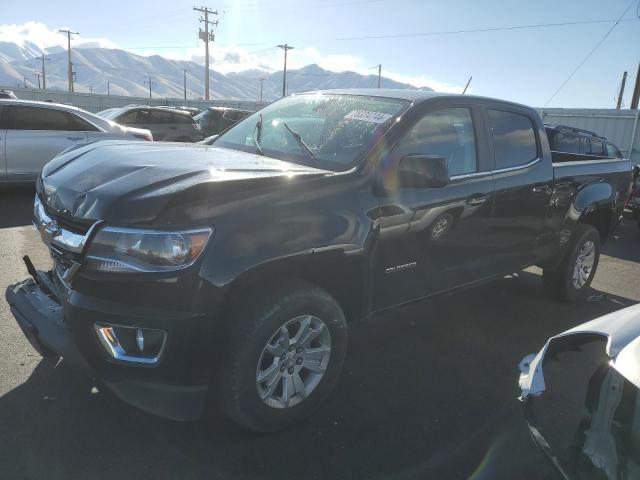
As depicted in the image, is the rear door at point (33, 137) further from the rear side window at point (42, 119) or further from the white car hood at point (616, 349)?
the white car hood at point (616, 349)

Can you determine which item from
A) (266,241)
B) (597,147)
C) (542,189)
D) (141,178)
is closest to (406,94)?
(542,189)

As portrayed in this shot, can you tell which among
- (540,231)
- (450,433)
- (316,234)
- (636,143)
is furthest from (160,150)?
(636,143)

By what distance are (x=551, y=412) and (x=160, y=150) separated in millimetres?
2503

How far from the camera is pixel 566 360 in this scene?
7.29 feet

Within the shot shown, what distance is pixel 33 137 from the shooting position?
26.2ft

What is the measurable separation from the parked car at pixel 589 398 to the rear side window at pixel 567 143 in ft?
30.6

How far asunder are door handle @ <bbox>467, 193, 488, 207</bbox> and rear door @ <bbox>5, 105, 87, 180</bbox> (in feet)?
22.5

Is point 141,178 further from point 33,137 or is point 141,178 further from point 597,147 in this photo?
point 597,147

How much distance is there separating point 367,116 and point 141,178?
60.5 inches

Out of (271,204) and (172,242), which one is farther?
(271,204)

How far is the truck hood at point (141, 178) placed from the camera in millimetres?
2271

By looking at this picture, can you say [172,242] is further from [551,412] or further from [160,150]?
[551,412]

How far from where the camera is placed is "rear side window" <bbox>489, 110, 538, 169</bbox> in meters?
3.96

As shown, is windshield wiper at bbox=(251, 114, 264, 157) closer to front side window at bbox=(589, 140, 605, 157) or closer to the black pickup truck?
the black pickup truck
